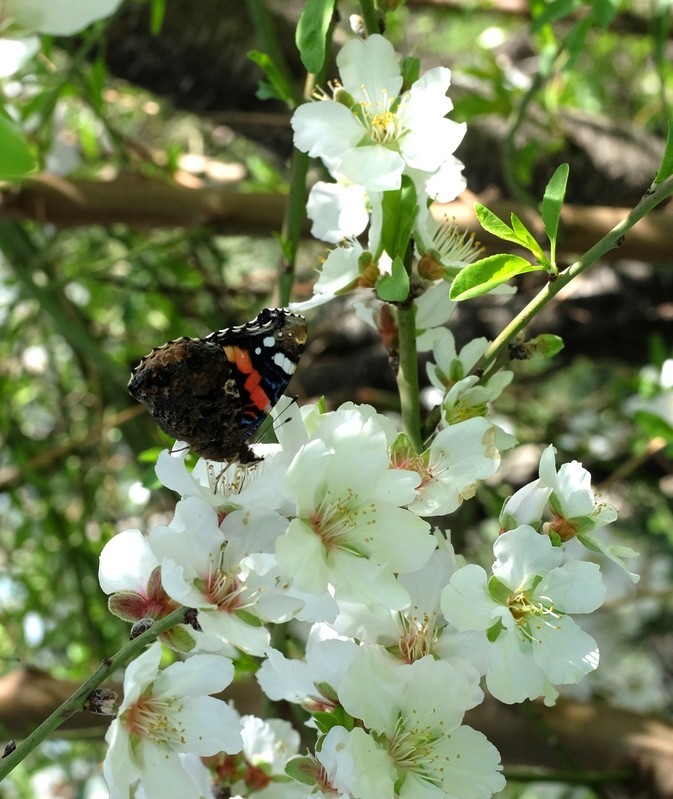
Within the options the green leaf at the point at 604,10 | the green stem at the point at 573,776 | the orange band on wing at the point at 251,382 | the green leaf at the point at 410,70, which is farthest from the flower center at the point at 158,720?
the green leaf at the point at 604,10

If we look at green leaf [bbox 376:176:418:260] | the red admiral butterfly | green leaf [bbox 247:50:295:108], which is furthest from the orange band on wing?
green leaf [bbox 247:50:295:108]

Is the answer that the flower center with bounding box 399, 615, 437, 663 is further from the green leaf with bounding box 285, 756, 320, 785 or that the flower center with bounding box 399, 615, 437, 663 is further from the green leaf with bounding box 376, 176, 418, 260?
the green leaf with bounding box 376, 176, 418, 260

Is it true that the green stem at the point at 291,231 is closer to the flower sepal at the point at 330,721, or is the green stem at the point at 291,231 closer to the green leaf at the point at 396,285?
the green leaf at the point at 396,285

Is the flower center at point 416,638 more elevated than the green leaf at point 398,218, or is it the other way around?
the green leaf at point 398,218

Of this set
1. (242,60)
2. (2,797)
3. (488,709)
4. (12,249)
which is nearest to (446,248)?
(488,709)

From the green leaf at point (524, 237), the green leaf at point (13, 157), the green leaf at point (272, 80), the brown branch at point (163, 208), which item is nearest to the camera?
the green leaf at point (13, 157)

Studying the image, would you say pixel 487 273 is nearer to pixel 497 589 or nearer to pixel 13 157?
pixel 497 589
